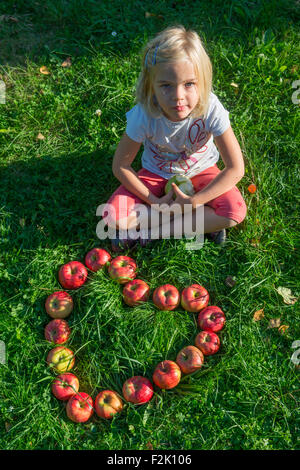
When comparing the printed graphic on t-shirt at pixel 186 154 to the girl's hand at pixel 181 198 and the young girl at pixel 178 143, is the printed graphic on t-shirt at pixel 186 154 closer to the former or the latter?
the young girl at pixel 178 143

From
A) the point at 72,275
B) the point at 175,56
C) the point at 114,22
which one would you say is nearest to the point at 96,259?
the point at 72,275

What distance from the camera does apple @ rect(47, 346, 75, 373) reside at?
9.77 feet

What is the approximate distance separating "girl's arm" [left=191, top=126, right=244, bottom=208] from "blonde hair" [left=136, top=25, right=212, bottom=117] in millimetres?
324

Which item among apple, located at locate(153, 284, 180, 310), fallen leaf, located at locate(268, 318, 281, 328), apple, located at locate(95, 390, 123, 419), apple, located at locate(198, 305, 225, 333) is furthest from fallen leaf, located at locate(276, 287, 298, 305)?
apple, located at locate(95, 390, 123, 419)

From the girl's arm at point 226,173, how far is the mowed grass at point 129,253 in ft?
1.41

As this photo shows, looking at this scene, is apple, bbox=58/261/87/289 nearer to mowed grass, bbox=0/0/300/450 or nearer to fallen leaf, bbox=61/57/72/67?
mowed grass, bbox=0/0/300/450

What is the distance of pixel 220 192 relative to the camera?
3.11m

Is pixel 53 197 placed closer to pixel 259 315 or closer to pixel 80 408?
pixel 80 408

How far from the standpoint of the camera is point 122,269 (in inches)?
126

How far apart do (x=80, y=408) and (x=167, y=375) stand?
577mm

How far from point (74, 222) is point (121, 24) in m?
2.00

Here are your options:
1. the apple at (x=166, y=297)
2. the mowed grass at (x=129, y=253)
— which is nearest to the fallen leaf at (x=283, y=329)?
the mowed grass at (x=129, y=253)
